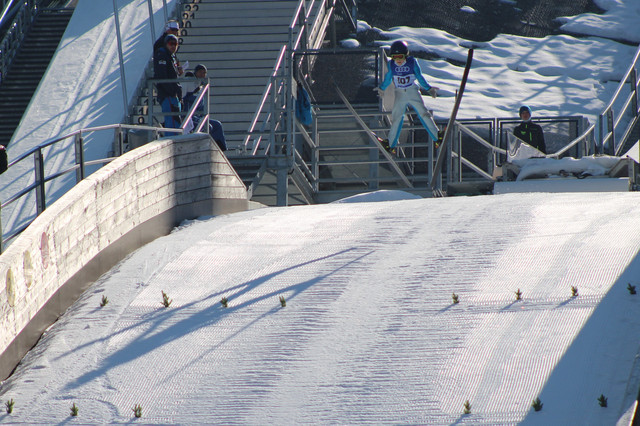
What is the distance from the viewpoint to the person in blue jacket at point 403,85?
48.1ft

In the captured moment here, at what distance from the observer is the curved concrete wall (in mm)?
7949

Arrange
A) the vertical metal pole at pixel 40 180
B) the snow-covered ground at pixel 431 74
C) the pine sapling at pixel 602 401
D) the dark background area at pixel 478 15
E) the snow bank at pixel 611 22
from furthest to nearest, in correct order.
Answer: the dark background area at pixel 478 15, the snow bank at pixel 611 22, the snow-covered ground at pixel 431 74, the vertical metal pole at pixel 40 180, the pine sapling at pixel 602 401

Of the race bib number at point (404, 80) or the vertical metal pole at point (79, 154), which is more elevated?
the race bib number at point (404, 80)

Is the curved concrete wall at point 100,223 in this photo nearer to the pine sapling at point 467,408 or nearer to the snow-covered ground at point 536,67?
the pine sapling at point 467,408

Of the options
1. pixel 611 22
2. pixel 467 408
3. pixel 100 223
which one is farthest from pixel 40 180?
pixel 611 22

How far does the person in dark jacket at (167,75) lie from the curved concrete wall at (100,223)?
5.14 ft

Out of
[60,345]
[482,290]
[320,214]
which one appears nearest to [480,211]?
[320,214]

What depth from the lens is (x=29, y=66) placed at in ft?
67.6

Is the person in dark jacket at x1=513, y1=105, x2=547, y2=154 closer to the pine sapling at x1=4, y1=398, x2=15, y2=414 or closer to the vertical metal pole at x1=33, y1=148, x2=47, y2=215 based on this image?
the vertical metal pole at x1=33, y1=148, x2=47, y2=215

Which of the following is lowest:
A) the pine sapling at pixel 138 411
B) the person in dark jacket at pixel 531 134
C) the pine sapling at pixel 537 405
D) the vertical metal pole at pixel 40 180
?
the pine sapling at pixel 138 411

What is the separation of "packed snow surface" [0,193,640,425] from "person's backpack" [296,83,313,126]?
6.53m

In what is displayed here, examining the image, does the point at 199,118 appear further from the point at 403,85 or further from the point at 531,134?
the point at 531,134

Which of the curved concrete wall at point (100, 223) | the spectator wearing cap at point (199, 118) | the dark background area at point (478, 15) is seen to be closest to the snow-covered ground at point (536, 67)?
the dark background area at point (478, 15)

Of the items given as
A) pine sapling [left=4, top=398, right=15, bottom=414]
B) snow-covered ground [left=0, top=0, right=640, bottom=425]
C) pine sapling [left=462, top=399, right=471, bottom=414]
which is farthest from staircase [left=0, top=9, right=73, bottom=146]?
pine sapling [left=462, top=399, right=471, bottom=414]
